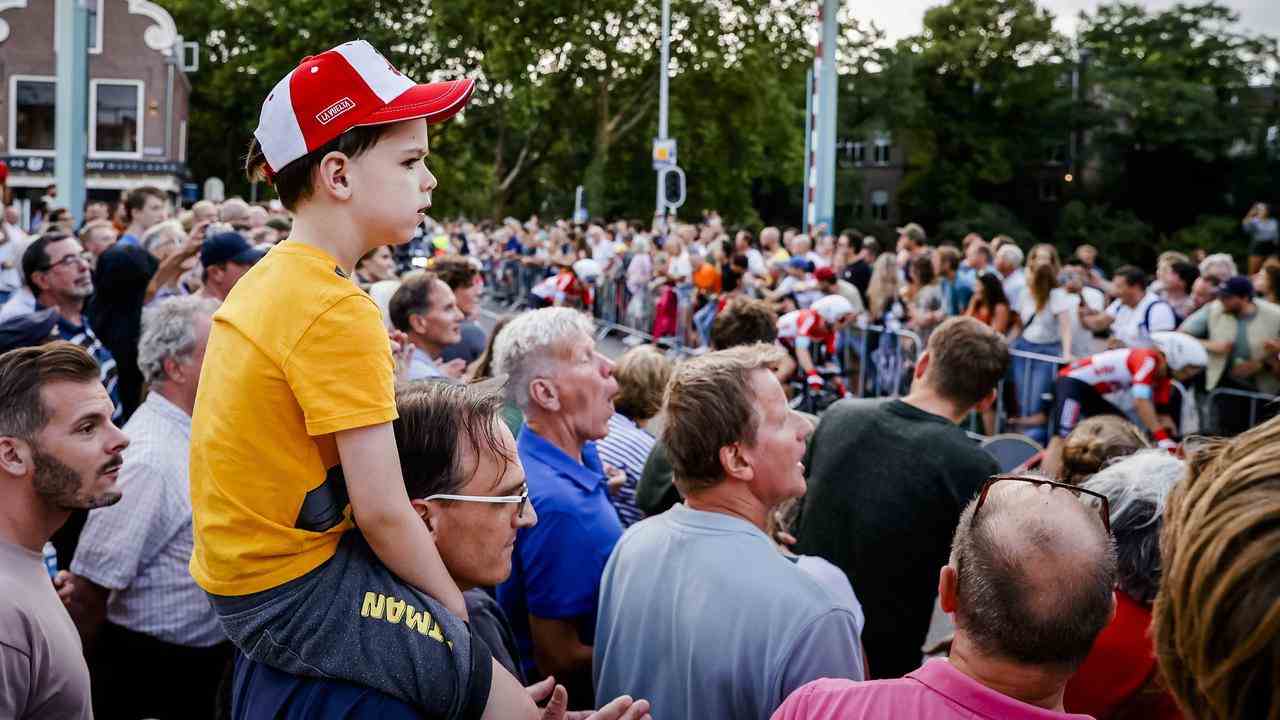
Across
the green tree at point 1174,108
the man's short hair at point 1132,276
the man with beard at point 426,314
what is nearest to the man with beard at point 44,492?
the man with beard at point 426,314

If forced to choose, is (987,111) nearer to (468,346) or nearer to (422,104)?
(468,346)

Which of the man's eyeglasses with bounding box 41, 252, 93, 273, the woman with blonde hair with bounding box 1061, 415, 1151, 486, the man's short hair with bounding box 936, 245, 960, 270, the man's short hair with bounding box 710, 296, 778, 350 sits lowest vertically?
Result: the woman with blonde hair with bounding box 1061, 415, 1151, 486

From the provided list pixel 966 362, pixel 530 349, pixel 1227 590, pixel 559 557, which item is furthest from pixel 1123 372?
pixel 1227 590

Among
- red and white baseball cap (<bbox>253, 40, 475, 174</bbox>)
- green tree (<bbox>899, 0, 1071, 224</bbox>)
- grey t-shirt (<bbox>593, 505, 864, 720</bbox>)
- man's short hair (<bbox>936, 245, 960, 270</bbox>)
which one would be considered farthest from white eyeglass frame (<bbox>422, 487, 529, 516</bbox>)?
green tree (<bbox>899, 0, 1071, 224</bbox>)

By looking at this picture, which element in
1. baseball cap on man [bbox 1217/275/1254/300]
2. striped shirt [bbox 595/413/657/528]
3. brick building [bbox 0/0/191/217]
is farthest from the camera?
brick building [bbox 0/0/191/217]

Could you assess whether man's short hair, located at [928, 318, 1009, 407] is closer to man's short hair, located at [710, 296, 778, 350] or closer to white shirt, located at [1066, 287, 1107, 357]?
man's short hair, located at [710, 296, 778, 350]

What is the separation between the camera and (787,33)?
43406mm

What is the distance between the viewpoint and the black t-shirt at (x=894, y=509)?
13.1ft

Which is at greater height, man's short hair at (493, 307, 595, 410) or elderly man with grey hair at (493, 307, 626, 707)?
man's short hair at (493, 307, 595, 410)

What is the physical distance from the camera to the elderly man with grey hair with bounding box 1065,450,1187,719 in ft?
9.18

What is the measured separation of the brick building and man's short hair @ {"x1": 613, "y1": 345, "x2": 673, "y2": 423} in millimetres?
43522

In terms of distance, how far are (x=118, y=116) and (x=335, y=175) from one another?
162 feet

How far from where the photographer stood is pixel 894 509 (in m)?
4.05

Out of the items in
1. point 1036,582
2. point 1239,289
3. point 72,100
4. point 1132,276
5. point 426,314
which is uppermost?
point 72,100
